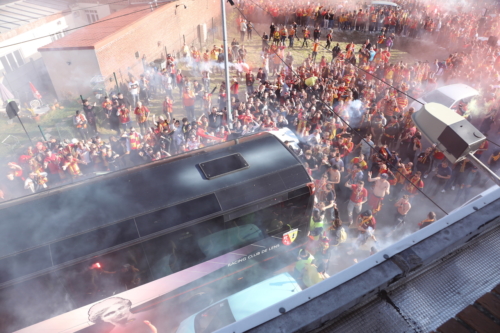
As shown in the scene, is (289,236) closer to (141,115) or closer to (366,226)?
(366,226)

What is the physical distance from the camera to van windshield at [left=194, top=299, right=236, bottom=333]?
5.61m

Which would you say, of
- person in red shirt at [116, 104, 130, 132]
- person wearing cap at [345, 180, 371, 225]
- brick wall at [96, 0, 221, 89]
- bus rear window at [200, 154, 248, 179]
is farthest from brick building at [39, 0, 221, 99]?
person wearing cap at [345, 180, 371, 225]

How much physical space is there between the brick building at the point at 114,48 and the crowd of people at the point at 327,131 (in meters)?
1.59

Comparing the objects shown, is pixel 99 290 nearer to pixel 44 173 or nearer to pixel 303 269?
pixel 303 269

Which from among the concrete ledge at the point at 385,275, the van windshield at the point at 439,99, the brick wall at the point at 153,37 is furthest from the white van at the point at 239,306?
the brick wall at the point at 153,37

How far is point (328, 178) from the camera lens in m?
8.74

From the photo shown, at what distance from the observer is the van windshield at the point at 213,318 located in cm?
561

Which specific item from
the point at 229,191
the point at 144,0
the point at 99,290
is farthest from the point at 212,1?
the point at 99,290

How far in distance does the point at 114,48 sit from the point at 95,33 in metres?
1.87

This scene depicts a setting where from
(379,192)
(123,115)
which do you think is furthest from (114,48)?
(379,192)

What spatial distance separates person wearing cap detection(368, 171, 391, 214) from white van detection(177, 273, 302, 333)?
10.8 ft

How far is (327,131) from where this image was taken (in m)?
10.3

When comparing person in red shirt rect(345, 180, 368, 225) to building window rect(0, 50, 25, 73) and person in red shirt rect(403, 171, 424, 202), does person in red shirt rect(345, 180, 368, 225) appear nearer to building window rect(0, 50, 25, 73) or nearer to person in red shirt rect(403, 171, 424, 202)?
person in red shirt rect(403, 171, 424, 202)

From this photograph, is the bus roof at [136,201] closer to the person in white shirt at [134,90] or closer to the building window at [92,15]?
the person in white shirt at [134,90]
